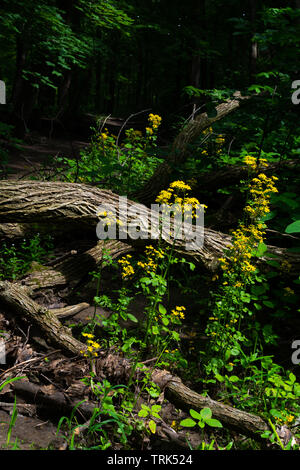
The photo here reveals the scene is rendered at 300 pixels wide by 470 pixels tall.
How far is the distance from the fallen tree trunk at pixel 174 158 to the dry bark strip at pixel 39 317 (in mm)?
2409

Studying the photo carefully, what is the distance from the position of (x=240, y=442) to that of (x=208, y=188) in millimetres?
3574

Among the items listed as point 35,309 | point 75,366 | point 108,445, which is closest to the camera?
point 108,445

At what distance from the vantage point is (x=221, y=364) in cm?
269

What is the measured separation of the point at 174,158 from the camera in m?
5.06

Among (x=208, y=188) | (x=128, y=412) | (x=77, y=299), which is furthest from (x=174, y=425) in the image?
→ (x=208, y=188)

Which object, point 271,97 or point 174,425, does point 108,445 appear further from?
point 271,97

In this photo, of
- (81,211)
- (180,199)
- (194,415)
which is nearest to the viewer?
(194,415)

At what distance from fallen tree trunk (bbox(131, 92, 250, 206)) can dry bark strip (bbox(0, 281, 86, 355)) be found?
241 cm

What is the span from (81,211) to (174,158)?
207cm
